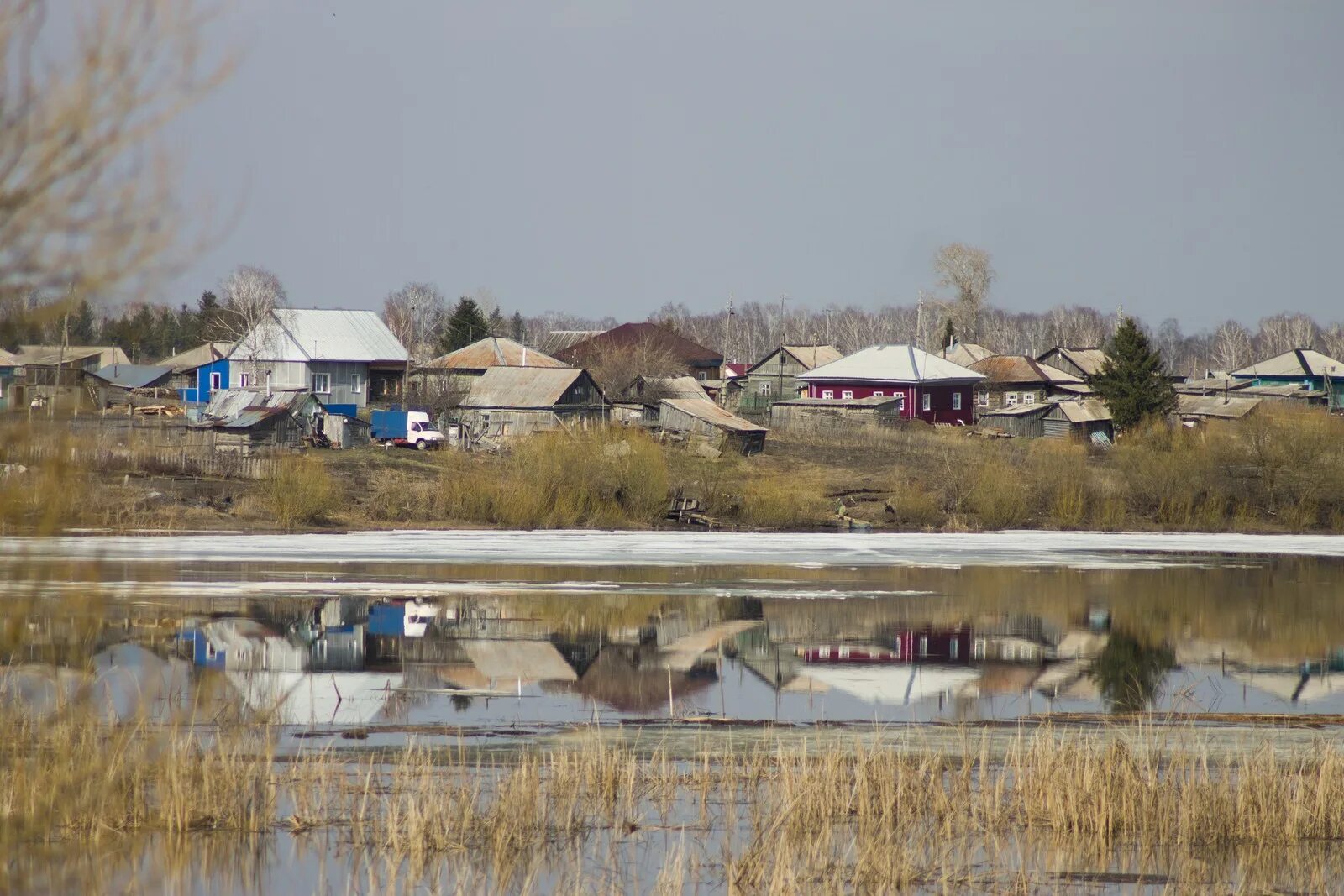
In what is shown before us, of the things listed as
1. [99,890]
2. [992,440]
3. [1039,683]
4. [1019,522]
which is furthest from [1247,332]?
[99,890]

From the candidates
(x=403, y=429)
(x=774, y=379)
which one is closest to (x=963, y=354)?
(x=774, y=379)

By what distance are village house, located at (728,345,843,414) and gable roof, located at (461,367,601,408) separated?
20210mm

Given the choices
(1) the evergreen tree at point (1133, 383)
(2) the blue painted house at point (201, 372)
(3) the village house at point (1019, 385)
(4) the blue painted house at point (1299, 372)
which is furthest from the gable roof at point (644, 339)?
(1) the evergreen tree at point (1133, 383)

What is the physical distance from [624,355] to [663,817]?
78647 mm

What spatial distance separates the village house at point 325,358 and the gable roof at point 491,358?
6.38 meters

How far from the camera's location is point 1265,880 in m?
11.2

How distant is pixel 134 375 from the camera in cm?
8675

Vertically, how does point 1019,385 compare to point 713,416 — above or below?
above

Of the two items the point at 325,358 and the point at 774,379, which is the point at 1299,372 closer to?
the point at 774,379

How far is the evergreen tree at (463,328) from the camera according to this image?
9606 centimetres

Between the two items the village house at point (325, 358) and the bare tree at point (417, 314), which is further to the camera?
the bare tree at point (417, 314)

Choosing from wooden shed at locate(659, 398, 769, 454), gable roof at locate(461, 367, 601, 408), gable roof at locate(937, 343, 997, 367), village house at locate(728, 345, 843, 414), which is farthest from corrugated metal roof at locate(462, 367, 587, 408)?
gable roof at locate(937, 343, 997, 367)

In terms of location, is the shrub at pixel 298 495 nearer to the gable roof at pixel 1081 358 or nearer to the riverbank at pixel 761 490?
the riverbank at pixel 761 490

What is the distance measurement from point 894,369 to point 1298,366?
144 ft
